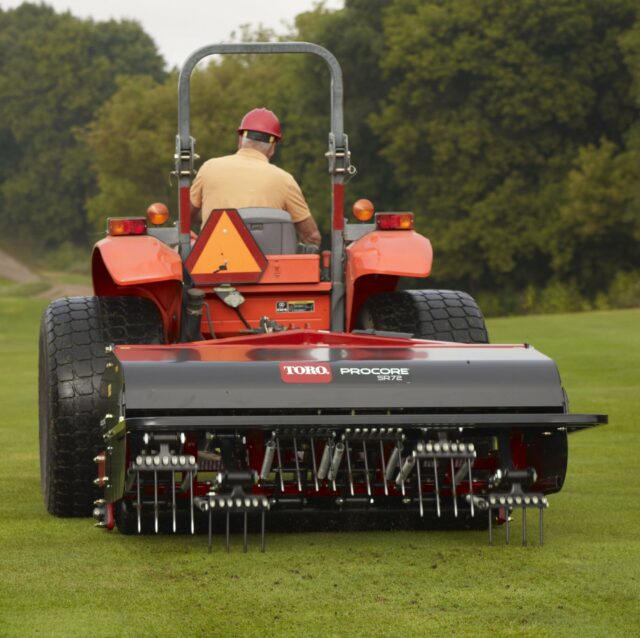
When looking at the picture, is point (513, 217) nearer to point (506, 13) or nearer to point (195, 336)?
point (506, 13)

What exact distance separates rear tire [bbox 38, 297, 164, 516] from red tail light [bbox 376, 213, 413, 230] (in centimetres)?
118

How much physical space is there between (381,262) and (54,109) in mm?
76143

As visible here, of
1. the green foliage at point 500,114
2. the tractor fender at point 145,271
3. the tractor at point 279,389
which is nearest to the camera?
the tractor at point 279,389

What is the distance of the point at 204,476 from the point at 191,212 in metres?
1.48

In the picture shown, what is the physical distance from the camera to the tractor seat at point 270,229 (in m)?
8.22

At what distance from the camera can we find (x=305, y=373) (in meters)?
6.72

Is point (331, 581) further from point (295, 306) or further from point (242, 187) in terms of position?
point (242, 187)

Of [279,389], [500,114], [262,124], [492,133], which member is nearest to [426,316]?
[262,124]

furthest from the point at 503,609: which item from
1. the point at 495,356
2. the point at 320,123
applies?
the point at 320,123

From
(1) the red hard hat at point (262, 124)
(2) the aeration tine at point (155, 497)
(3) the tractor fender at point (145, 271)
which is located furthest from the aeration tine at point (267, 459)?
(1) the red hard hat at point (262, 124)

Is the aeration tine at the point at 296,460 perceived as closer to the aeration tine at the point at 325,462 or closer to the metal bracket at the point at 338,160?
the aeration tine at the point at 325,462

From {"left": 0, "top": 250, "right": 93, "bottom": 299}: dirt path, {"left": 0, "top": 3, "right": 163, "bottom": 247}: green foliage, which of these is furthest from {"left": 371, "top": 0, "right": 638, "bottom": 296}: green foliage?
{"left": 0, "top": 3, "right": 163, "bottom": 247}: green foliage

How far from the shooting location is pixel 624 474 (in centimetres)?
964

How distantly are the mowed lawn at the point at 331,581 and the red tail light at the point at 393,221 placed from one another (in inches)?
59.8
